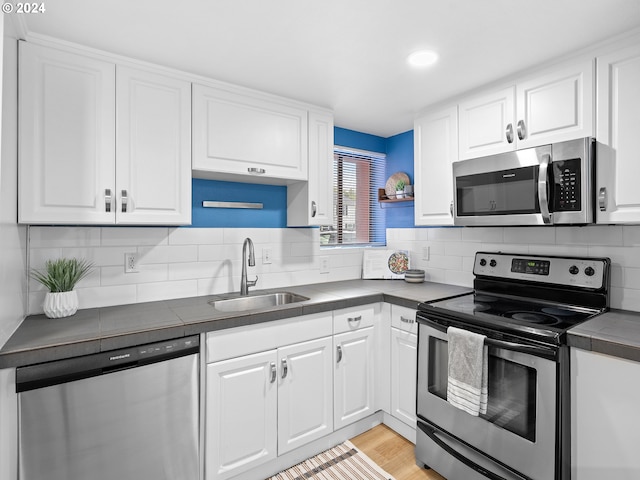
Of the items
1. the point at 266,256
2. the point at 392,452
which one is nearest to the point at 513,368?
the point at 392,452

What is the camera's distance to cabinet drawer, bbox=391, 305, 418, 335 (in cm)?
220

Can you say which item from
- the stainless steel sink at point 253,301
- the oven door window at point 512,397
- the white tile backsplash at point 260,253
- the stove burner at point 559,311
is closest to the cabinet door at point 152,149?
the white tile backsplash at point 260,253

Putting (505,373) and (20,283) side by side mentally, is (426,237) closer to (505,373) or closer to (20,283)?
(505,373)

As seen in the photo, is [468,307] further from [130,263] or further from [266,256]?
[130,263]

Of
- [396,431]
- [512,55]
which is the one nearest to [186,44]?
[512,55]

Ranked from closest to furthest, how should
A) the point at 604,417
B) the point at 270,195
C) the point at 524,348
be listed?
the point at 604,417, the point at 524,348, the point at 270,195

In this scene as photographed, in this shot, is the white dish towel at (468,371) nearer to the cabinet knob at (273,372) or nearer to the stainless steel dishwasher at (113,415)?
the cabinet knob at (273,372)

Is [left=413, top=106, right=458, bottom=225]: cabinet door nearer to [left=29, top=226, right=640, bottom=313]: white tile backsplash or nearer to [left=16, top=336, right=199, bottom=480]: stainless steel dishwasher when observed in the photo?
[left=29, top=226, right=640, bottom=313]: white tile backsplash

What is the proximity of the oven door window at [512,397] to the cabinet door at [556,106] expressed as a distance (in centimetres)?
119

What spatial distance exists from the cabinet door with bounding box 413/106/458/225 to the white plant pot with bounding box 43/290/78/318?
2213 millimetres

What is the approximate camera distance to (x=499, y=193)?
2.06 metres

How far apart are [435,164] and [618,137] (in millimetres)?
1031

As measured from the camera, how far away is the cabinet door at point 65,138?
5.25ft

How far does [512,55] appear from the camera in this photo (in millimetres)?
1848
